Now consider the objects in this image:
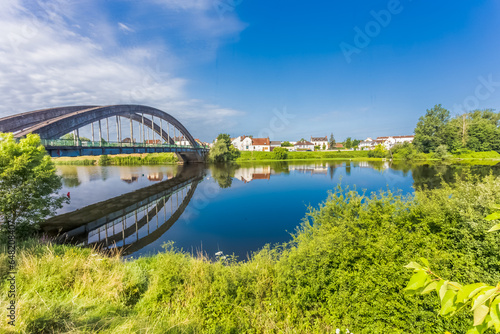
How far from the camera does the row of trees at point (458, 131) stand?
45688 mm

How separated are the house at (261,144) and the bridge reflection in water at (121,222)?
66140mm

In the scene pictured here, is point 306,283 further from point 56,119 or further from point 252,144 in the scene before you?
point 252,144

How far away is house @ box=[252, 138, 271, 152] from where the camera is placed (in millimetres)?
85250

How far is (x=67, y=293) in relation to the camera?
529 centimetres

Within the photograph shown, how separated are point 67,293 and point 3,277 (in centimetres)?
169

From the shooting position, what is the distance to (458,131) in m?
48.5

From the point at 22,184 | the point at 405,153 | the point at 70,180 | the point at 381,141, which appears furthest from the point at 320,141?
the point at 22,184

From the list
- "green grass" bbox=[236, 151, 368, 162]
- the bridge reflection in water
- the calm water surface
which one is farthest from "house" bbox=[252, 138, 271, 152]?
the bridge reflection in water

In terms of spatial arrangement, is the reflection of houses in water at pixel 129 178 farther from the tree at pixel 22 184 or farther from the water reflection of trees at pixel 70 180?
the tree at pixel 22 184

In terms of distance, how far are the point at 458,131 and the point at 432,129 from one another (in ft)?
14.7

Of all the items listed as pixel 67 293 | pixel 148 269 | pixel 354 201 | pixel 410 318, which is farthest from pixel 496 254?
pixel 67 293

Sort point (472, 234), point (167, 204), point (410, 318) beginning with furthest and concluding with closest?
point (167, 204) < point (472, 234) < point (410, 318)

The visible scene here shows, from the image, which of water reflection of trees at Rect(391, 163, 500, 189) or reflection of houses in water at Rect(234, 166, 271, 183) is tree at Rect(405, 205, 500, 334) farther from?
reflection of houses in water at Rect(234, 166, 271, 183)

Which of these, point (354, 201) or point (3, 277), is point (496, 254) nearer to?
→ point (354, 201)
